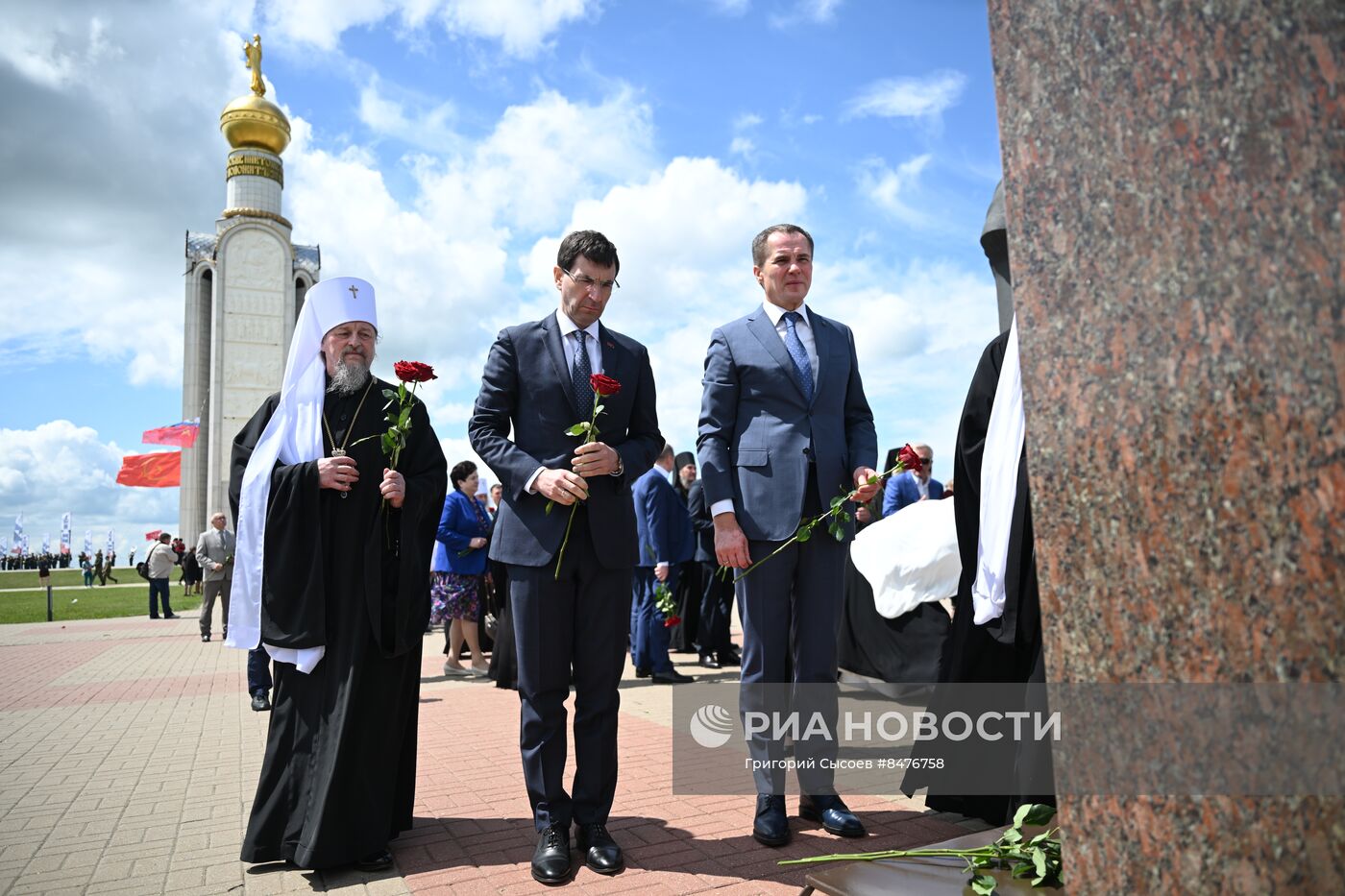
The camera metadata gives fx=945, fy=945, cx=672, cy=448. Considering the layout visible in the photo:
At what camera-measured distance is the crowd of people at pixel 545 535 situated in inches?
142

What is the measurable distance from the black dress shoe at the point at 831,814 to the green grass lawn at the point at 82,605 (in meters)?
22.6

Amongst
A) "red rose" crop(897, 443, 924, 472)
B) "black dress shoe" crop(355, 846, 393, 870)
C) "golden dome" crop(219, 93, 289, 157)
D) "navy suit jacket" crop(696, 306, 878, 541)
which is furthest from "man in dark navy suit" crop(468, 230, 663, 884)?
"golden dome" crop(219, 93, 289, 157)

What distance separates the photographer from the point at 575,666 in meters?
3.73

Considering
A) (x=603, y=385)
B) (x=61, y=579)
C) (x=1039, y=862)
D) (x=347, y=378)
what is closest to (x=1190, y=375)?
(x=1039, y=862)

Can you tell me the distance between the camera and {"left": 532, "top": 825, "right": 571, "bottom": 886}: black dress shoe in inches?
131

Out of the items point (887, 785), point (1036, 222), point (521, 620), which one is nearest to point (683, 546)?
point (887, 785)

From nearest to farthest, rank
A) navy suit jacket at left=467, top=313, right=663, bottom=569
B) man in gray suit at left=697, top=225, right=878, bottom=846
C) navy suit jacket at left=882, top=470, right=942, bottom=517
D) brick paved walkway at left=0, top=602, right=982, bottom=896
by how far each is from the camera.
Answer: brick paved walkway at left=0, top=602, right=982, bottom=896, navy suit jacket at left=467, top=313, right=663, bottom=569, man in gray suit at left=697, top=225, right=878, bottom=846, navy suit jacket at left=882, top=470, right=942, bottom=517

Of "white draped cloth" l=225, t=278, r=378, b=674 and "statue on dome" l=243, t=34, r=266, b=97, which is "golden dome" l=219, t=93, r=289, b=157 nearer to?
"statue on dome" l=243, t=34, r=266, b=97

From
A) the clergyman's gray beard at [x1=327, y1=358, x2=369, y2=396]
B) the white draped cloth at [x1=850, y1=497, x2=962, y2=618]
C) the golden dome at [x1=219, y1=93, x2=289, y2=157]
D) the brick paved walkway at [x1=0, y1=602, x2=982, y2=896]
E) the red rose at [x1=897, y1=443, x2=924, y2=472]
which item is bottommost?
the brick paved walkway at [x1=0, y1=602, x2=982, y2=896]

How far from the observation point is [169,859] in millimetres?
3775

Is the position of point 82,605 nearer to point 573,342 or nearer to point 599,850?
point 573,342

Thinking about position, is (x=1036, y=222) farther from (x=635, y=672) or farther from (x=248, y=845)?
(x=635, y=672)

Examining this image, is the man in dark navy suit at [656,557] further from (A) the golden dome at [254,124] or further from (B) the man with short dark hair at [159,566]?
(A) the golden dome at [254,124]

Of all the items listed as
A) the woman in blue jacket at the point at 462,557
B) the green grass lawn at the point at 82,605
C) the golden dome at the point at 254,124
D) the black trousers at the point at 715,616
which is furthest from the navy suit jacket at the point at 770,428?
the golden dome at the point at 254,124
